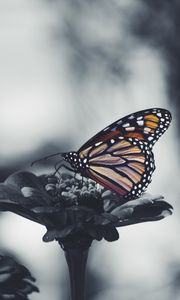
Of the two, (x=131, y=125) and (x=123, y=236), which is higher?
(x=131, y=125)

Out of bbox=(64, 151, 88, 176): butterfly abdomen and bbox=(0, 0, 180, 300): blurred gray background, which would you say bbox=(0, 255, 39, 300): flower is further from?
bbox=(0, 0, 180, 300): blurred gray background

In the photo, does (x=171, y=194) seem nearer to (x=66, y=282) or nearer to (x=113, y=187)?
(x=66, y=282)

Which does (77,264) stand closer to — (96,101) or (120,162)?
(120,162)

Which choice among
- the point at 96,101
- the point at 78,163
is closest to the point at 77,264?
the point at 78,163

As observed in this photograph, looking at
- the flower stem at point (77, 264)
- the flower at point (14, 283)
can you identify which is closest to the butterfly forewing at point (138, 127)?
the flower stem at point (77, 264)

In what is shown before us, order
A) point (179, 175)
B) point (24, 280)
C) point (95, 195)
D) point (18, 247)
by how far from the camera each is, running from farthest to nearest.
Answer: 1. point (179, 175)
2. point (18, 247)
3. point (95, 195)
4. point (24, 280)

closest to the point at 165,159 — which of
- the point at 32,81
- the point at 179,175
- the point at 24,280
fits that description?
the point at 179,175
